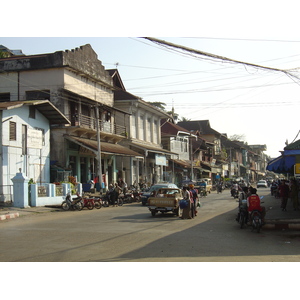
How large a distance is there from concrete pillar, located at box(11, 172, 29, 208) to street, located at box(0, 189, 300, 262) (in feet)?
25.6

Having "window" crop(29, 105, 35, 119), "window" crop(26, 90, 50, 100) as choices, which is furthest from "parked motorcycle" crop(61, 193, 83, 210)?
"window" crop(26, 90, 50, 100)

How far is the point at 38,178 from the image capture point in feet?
94.7

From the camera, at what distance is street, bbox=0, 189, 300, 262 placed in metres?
9.29

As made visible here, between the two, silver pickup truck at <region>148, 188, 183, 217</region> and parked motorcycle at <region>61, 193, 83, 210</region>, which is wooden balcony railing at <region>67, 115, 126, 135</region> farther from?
silver pickup truck at <region>148, 188, 183, 217</region>

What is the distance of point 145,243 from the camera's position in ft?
37.4

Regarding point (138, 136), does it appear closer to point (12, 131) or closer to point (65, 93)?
point (65, 93)

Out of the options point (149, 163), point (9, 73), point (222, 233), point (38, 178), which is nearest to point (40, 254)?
point (222, 233)

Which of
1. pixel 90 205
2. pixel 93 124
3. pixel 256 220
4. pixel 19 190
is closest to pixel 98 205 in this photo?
pixel 90 205

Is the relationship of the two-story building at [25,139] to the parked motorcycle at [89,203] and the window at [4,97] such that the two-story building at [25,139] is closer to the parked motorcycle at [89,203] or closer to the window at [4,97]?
the parked motorcycle at [89,203]

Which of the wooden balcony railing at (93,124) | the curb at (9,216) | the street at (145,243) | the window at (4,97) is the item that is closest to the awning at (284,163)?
the street at (145,243)

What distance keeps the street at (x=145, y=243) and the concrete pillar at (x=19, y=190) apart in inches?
307

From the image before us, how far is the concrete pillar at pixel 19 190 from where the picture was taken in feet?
78.2

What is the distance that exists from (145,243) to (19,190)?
1461cm

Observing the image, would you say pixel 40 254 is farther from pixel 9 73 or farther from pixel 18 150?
pixel 9 73
